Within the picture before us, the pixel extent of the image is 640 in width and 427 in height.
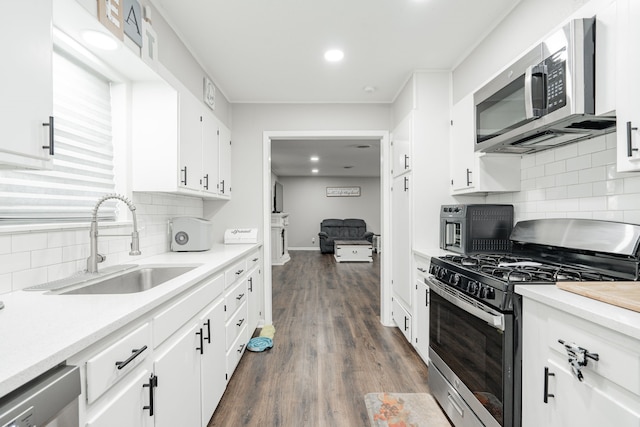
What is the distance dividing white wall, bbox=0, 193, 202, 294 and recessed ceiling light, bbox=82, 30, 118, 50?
35.1 inches

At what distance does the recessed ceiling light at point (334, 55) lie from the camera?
2.45 m

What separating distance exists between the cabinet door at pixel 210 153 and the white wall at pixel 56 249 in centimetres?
46

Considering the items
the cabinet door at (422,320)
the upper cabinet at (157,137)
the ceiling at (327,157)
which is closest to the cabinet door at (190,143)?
the upper cabinet at (157,137)

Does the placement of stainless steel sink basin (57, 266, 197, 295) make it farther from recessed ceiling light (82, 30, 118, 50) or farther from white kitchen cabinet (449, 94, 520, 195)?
white kitchen cabinet (449, 94, 520, 195)

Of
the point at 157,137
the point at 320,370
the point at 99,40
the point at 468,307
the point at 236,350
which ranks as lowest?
the point at 320,370

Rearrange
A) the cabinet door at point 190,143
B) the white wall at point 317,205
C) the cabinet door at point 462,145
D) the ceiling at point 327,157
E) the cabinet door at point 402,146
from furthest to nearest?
the white wall at point 317,205
the ceiling at point 327,157
the cabinet door at point 402,146
the cabinet door at point 462,145
the cabinet door at point 190,143

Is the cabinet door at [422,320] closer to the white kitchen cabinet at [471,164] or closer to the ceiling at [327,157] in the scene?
the white kitchen cabinet at [471,164]

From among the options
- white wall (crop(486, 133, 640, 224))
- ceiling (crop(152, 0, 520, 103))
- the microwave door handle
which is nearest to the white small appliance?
ceiling (crop(152, 0, 520, 103))

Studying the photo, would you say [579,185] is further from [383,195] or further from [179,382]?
[179,382]

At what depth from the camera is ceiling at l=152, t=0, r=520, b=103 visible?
6.38 feet

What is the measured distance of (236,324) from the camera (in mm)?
2352

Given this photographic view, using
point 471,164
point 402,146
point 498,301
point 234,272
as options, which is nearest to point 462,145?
point 471,164

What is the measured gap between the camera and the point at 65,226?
1.48m

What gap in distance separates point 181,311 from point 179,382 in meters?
0.29
